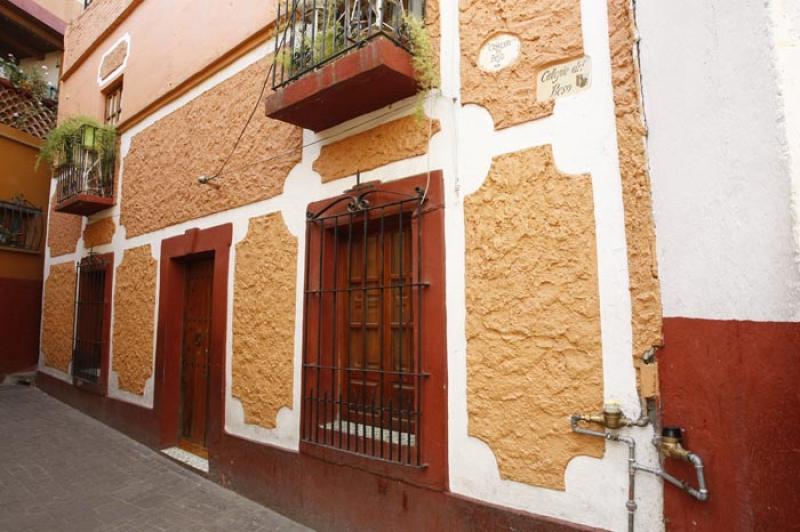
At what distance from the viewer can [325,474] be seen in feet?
11.9

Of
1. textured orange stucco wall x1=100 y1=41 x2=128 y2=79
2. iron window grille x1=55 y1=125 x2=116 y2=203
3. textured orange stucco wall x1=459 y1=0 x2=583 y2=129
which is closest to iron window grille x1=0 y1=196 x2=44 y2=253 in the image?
iron window grille x1=55 y1=125 x2=116 y2=203

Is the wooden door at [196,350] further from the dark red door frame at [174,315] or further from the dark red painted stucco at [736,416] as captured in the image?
the dark red painted stucco at [736,416]

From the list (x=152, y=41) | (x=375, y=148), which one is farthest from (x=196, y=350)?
(x=152, y=41)

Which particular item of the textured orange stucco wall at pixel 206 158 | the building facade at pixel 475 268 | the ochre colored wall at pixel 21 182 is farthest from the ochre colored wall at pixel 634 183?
the ochre colored wall at pixel 21 182

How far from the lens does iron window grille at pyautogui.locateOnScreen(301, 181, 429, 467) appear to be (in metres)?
3.21

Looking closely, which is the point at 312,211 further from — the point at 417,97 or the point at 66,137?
the point at 66,137

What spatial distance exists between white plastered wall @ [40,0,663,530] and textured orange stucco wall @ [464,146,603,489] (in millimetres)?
59

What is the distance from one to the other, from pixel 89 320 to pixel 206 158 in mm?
4063

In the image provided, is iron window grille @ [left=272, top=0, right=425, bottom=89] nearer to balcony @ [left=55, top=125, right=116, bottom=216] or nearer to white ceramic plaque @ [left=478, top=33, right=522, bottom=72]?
white ceramic plaque @ [left=478, top=33, right=522, bottom=72]

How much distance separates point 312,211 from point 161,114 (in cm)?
368

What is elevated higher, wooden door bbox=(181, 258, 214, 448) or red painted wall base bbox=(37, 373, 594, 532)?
wooden door bbox=(181, 258, 214, 448)

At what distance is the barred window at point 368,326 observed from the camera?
10.4ft

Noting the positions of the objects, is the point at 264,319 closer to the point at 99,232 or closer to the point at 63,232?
the point at 99,232

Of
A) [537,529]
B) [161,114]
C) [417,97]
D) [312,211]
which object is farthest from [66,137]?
[537,529]
